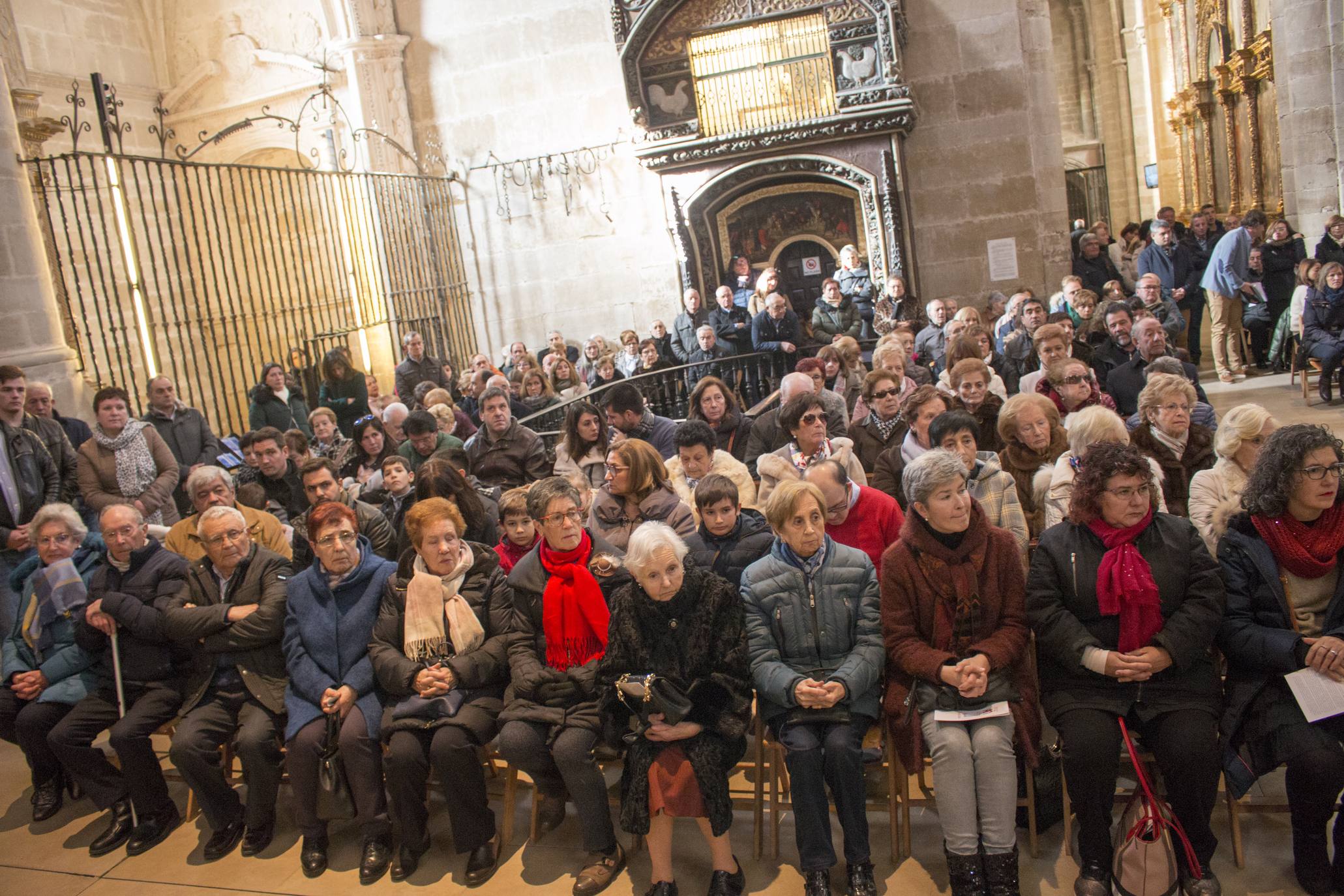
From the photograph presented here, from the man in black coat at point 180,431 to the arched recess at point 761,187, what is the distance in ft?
18.8

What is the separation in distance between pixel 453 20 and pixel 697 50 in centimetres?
311

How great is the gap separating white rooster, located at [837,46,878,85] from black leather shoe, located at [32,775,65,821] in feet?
28.2

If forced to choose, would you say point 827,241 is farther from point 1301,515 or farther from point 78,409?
point 1301,515

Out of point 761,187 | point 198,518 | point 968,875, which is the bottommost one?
point 968,875

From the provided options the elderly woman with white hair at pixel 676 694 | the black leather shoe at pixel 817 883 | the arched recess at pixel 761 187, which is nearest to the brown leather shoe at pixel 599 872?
the elderly woman with white hair at pixel 676 694

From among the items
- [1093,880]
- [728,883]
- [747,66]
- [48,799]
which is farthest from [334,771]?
[747,66]

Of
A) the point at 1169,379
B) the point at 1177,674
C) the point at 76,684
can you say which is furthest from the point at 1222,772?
the point at 76,684

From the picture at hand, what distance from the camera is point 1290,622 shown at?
3.01 m

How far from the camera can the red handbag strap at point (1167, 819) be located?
282 centimetres

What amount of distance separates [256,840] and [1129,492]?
334 cm

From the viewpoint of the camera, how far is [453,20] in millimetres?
11625

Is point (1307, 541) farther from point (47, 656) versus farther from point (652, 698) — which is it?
point (47, 656)

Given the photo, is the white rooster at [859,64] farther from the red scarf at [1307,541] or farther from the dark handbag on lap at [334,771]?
→ the dark handbag on lap at [334,771]

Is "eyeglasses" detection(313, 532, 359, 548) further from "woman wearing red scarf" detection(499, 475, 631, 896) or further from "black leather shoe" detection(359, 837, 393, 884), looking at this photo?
"black leather shoe" detection(359, 837, 393, 884)
